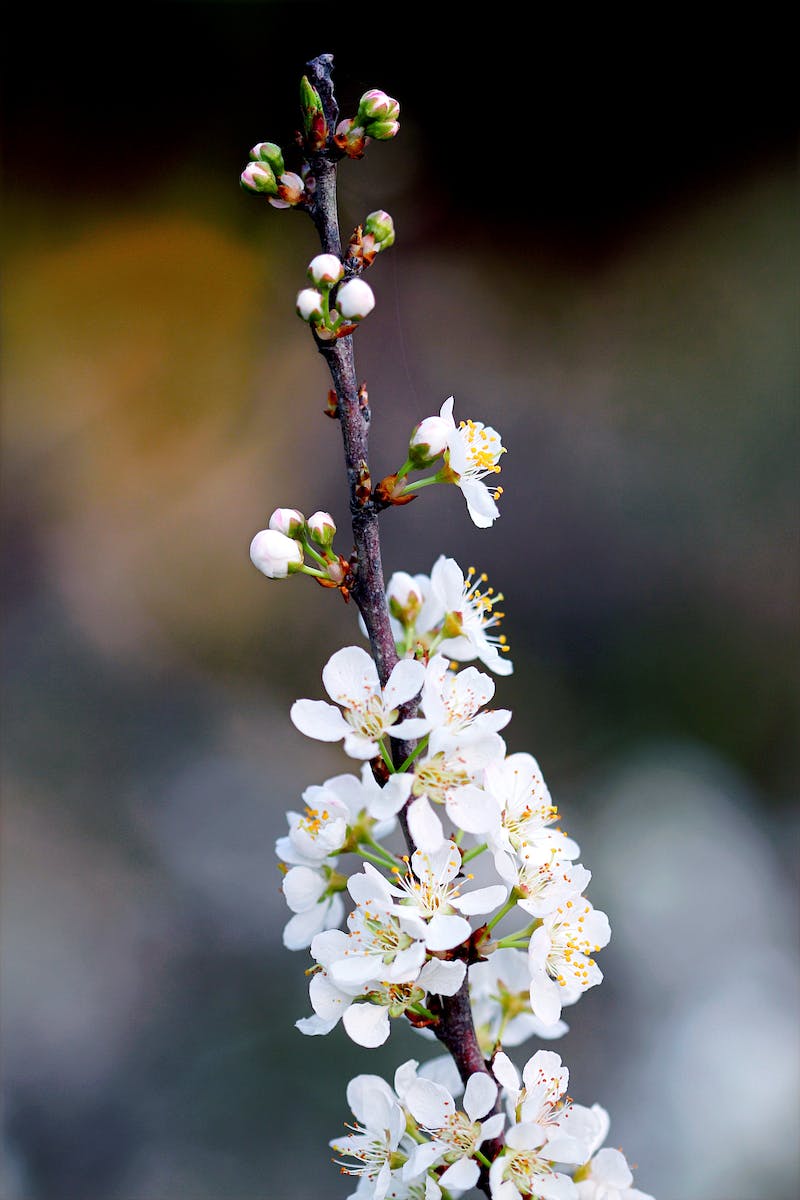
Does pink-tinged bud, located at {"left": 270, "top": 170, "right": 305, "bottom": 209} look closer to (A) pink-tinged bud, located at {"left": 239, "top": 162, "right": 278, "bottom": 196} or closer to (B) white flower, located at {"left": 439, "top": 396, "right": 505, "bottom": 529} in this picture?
(A) pink-tinged bud, located at {"left": 239, "top": 162, "right": 278, "bottom": 196}

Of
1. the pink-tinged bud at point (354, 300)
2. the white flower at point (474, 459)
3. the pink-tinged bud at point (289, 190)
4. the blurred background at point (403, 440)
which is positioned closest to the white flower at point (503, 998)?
the white flower at point (474, 459)

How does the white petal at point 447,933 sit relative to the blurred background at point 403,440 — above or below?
below

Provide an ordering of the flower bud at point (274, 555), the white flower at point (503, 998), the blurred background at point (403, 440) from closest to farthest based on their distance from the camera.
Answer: the flower bud at point (274, 555) < the white flower at point (503, 998) < the blurred background at point (403, 440)

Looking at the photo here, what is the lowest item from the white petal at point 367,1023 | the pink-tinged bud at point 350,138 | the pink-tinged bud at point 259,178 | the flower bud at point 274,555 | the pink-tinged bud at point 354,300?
the white petal at point 367,1023

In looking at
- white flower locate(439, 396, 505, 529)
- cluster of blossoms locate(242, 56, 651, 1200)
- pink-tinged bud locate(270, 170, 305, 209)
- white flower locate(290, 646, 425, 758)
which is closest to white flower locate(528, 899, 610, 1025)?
cluster of blossoms locate(242, 56, 651, 1200)

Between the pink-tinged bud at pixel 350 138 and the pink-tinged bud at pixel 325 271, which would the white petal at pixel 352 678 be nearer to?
the pink-tinged bud at pixel 325 271

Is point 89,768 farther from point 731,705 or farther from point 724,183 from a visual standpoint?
point 724,183

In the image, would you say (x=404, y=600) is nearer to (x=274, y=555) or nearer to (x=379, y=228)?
(x=274, y=555)

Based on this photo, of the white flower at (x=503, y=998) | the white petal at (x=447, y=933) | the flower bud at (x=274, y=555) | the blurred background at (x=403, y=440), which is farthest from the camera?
the blurred background at (x=403, y=440)
